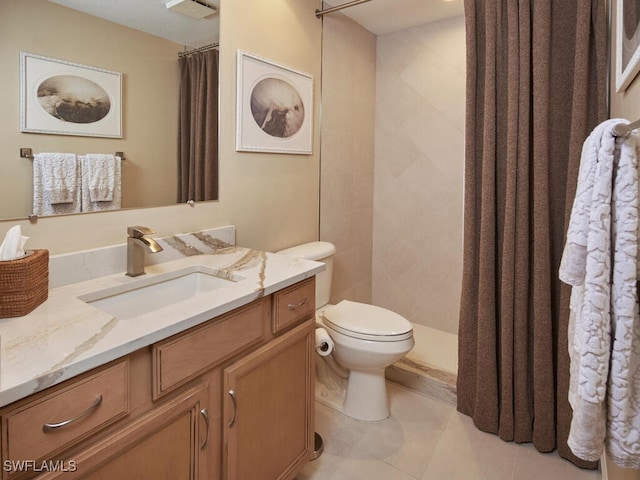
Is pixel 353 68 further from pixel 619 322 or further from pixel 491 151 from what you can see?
pixel 619 322

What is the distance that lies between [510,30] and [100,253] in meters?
1.90

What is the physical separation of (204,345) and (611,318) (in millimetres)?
923

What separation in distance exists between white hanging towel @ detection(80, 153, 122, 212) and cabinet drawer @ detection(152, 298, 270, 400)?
0.64 metres

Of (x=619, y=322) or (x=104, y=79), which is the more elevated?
(x=104, y=79)

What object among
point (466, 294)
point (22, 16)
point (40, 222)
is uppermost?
point (22, 16)

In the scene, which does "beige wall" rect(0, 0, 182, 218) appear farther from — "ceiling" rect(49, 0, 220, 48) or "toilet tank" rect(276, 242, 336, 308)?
"toilet tank" rect(276, 242, 336, 308)

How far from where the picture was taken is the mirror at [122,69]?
1.12 metres

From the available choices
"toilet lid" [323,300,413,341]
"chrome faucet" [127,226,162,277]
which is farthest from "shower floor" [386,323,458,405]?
"chrome faucet" [127,226,162,277]

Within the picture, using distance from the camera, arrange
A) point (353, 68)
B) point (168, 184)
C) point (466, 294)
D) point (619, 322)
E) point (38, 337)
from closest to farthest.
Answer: point (619, 322) → point (38, 337) → point (168, 184) → point (466, 294) → point (353, 68)

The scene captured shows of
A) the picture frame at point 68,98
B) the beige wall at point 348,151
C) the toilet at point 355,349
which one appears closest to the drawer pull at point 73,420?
the picture frame at point 68,98

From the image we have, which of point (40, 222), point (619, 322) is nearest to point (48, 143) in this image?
point (40, 222)

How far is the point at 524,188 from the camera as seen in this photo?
1.74m

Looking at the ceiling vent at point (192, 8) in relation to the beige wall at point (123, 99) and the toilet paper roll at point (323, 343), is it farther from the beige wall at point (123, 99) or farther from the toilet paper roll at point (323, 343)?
the toilet paper roll at point (323, 343)

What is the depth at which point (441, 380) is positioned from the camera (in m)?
2.19
